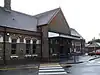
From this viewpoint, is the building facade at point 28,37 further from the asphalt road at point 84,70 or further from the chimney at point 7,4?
the asphalt road at point 84,70

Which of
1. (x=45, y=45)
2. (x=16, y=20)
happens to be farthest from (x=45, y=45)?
(x=16, y=20)

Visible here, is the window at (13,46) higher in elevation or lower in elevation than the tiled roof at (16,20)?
lower

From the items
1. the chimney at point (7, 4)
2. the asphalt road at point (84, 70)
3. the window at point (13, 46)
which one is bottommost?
the asphalt road at point (84, 70)

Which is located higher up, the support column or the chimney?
the chimney

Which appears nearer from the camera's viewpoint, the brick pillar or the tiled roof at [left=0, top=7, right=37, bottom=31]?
the tiled roof at [left=0, top=7, right=37, bottom=31]

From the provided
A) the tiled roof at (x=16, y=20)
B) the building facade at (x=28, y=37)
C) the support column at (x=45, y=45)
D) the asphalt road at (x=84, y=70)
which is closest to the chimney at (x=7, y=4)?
the building facade at (x=28, y=37)

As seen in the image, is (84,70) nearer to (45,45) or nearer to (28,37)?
(28,37)

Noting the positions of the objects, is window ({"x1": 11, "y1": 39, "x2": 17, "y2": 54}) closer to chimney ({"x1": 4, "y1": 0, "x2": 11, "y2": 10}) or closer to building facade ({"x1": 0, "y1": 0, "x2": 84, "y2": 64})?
building facade ({"x1": 0, "y1": 0, "x2": 84, "y2": 64})

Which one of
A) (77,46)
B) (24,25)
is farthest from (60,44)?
(77,46)

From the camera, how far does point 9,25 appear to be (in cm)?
2628

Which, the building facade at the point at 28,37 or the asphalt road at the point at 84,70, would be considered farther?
the building facade at the point at 28,37

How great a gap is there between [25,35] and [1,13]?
16.9 ft

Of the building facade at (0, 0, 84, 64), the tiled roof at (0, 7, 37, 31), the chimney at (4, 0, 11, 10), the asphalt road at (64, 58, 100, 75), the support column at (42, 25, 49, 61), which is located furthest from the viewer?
the chimney at (4, 0, 11, 10)

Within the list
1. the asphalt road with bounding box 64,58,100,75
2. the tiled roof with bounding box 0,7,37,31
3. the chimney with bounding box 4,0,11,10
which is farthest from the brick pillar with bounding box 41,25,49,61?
the asphalt road with bounding box 64,58,100,75
